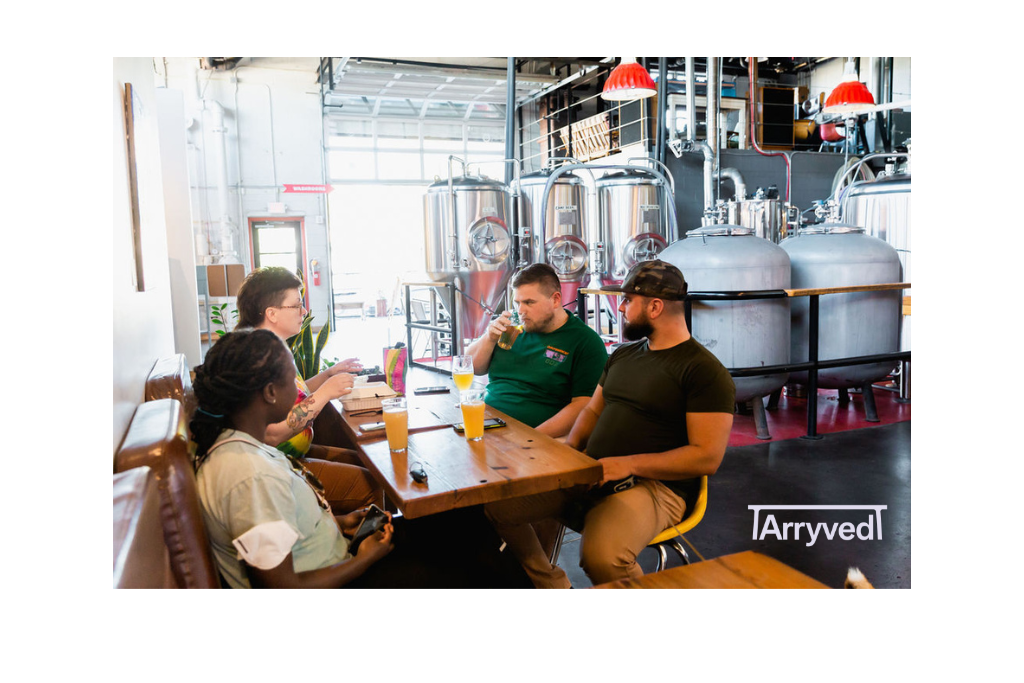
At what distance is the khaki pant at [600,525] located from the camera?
2.06 m

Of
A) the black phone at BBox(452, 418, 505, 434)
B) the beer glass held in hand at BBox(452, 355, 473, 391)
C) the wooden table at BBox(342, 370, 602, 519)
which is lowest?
the wooden table at BBox(342, 370, 602, 519)

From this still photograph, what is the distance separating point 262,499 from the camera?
1454 millimetres

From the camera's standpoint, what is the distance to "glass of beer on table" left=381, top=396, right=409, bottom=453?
2.06m

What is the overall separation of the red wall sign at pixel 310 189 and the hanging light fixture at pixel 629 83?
7.59m

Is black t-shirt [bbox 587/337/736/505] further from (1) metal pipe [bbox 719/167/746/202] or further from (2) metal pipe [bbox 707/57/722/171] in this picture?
(2) metal pipe [bbox 707/57/722/171]

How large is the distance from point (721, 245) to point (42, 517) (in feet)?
15.4

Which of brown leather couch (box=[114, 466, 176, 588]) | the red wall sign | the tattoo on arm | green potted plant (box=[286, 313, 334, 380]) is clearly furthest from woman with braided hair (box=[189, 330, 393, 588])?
the red wall sign

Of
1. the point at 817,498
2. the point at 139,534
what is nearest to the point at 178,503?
the point at 139,534

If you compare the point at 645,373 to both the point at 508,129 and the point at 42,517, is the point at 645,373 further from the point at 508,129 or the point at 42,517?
the point at 508,129

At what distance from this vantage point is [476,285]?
24.9 feet

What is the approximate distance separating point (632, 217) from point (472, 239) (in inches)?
72.9

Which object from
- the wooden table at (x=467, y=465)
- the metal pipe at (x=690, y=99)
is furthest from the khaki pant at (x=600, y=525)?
the metal pipe at (x=690, y=99)

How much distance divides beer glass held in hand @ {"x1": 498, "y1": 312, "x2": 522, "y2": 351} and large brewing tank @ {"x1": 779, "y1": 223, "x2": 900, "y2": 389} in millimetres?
3677

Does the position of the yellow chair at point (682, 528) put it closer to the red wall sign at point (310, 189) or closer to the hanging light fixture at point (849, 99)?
the hanging light fixture at point (849, 99)
